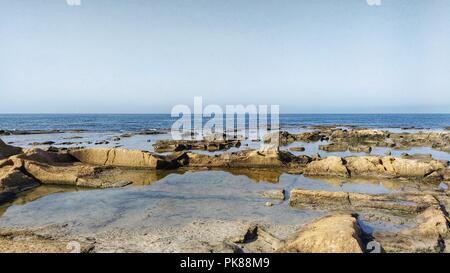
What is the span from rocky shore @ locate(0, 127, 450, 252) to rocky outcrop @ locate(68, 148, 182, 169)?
0.06 meters

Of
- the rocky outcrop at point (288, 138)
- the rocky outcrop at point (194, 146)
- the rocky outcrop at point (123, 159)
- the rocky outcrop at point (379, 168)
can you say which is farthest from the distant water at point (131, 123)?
the rocky outcrop at point (379, 168)

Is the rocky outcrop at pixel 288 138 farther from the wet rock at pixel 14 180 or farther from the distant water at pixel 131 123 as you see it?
the distant water at pixel 131 123

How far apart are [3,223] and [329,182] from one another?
13990 mm

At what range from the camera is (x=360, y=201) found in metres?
13.5

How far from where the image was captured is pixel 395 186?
1700cm

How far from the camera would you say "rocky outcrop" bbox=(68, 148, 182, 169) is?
21531 mm

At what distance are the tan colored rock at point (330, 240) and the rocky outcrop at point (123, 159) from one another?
13.7 meters

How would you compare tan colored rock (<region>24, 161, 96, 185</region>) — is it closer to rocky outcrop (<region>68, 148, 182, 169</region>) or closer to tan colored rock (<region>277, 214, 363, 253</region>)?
rocky outcrop (<region>68, 148, 182, 169</region>)

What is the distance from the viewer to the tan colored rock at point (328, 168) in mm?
19484

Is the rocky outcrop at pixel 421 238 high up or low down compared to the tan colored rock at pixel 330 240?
down

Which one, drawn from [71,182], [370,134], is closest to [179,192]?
[71,182]

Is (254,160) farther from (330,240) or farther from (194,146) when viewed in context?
(330,240)

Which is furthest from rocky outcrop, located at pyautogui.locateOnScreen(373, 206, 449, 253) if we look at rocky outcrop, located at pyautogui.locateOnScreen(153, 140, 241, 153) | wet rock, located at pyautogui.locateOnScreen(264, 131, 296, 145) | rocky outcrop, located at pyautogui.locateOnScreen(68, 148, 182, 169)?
wet rock, located at pyautogui.locateOnScreen(264, 131, 296, 145)
